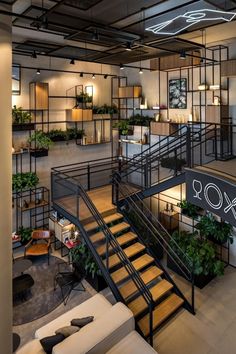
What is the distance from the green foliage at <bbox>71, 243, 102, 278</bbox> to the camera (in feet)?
22.5

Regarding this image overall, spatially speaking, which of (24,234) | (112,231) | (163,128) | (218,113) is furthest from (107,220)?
(218,113)

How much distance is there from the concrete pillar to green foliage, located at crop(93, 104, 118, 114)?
6637mm

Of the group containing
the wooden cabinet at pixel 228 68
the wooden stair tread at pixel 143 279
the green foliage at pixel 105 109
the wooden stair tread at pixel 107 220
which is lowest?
the wooden stair tread at pixel 143 279

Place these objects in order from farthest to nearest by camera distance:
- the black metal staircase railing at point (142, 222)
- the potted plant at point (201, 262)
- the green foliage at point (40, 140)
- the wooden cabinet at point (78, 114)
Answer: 1. the wooden cabinet at point (78, 114)
2. the green foliage at point (40, 140)
3. the black metal staircase railing at point (142, 222)
4. the potted plant at point (201, 262)

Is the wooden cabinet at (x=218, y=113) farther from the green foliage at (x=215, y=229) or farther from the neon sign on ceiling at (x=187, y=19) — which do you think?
the green foliage at (x=215, y=229)

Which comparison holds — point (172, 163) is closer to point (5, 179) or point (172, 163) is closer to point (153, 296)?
point (153, 296)

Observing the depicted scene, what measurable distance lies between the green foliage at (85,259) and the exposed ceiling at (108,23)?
475cm

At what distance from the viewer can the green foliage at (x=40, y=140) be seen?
8.52 metres

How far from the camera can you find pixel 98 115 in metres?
10.4

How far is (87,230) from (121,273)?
4.01ft

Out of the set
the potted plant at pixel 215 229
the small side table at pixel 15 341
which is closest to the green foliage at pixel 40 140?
the potted plant at pixel 215 229

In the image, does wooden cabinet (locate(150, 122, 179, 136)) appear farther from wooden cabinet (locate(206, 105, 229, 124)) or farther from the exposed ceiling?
the exposed ceiling

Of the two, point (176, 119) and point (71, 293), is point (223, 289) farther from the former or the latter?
point (176, 119)

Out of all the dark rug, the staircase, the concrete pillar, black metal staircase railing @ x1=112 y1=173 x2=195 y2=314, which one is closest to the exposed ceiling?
the concrete pillar
